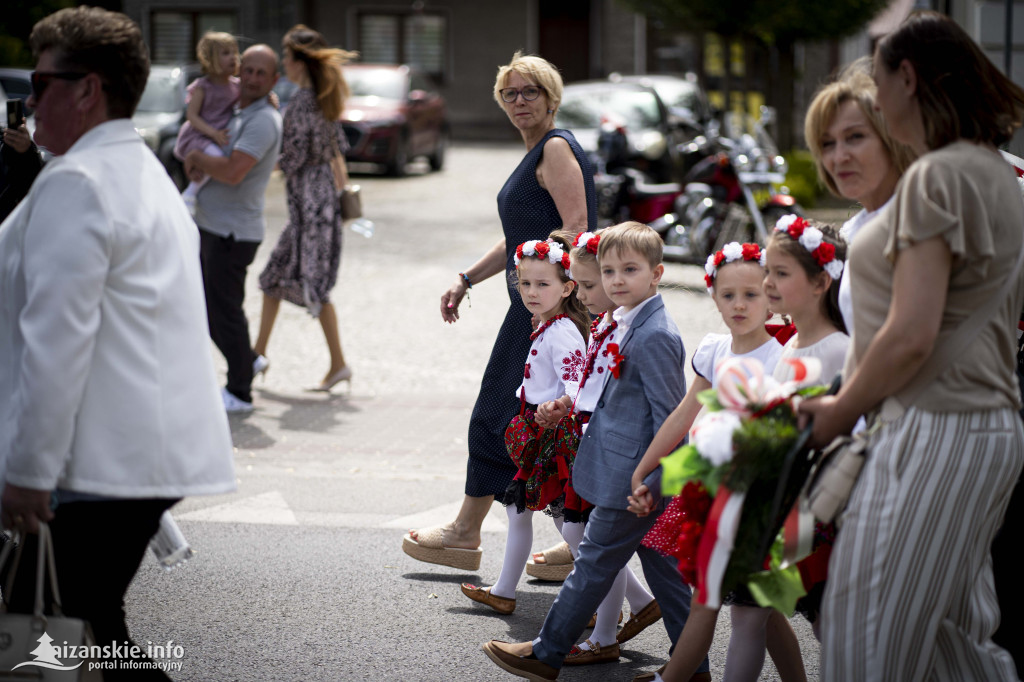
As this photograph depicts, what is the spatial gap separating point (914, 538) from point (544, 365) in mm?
1850

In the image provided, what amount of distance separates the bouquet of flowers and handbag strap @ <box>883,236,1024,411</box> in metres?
0.28

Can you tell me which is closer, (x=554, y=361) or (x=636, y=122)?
(x=554, y=361)

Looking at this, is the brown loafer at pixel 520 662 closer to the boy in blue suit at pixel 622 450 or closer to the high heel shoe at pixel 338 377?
the boy in blue suit at pixel 622 450

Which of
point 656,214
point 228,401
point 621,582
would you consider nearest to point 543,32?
point 656,214

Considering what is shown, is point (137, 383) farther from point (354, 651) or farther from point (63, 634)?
point (354, 651)

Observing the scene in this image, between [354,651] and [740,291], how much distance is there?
1.83 meters

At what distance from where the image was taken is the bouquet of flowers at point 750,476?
2639mm

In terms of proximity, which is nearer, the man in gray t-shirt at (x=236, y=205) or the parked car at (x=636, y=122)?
the man in gray t-shirt at (x=236, y=205)

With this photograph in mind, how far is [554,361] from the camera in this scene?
4121 millimetres

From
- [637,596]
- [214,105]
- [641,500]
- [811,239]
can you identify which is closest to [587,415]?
[641,500]

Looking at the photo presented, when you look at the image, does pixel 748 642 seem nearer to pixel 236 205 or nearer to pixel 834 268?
pixel 834 268

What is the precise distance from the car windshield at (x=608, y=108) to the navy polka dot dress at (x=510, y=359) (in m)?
11.0

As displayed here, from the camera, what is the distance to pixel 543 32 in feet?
109

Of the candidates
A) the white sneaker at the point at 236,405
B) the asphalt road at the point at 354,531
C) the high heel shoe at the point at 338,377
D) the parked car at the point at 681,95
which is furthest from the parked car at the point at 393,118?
the white sneaker at the point at 236,405
